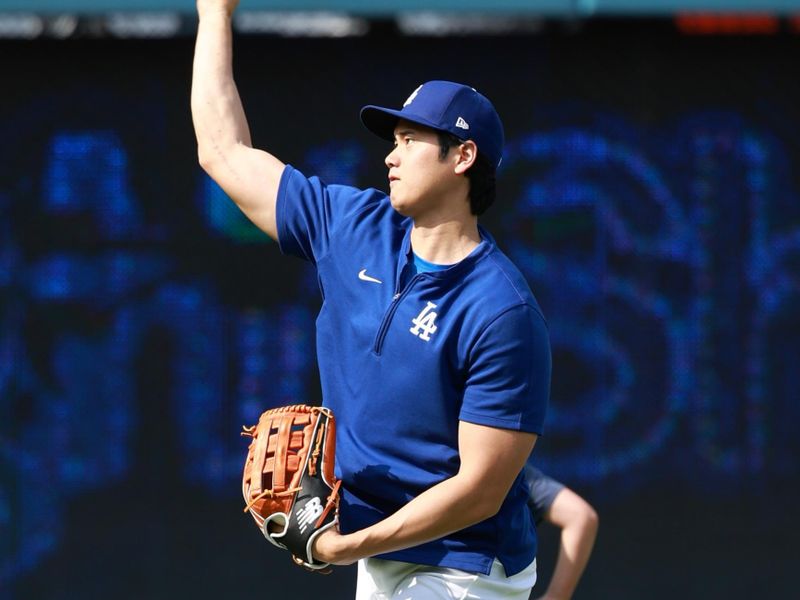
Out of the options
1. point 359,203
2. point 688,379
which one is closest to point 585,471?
point 688,379

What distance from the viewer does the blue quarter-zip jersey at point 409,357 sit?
3.16 metres

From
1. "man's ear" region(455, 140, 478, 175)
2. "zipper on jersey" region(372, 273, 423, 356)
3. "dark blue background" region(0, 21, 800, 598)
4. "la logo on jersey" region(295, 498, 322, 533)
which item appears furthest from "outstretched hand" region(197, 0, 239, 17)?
"dark blue background" region(0, 21, 800, 598)

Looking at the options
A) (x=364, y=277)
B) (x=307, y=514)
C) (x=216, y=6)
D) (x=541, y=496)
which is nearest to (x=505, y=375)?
(x=364, y=277)

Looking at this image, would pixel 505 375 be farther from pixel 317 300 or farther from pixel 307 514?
pixel 317 300

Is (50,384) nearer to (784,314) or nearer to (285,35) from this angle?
(285,35)

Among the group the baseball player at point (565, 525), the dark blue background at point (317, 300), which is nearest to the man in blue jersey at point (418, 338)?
the baseball player at point (565, 525)

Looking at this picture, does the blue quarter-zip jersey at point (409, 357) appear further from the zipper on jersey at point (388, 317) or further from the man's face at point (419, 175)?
the man's face at point (419, 175)

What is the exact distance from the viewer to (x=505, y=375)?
3.13 meters

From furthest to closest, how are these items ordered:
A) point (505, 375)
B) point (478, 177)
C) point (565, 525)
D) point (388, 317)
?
point (565, 525), point (478, 177), point (388, 317), point (505, 375)

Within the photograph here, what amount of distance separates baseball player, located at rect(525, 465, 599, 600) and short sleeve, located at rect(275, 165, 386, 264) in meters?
1.28

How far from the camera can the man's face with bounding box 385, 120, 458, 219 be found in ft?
10.8

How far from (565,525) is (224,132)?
178cm

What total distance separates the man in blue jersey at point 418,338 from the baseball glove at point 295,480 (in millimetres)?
60

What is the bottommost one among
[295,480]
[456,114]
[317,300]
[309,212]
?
[317,300]
